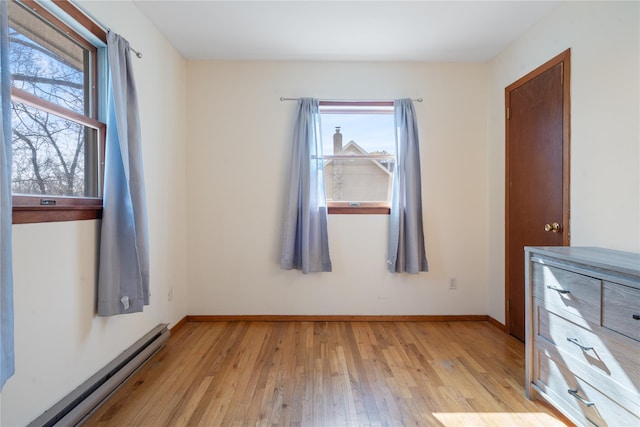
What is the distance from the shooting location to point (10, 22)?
1.33 m

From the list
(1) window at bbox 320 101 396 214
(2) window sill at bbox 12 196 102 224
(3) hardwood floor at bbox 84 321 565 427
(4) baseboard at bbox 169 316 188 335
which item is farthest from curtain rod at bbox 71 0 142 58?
(4) baseboard at bbox 169 316 188 335

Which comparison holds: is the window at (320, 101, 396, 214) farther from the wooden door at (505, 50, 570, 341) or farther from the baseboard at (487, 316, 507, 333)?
the baseboard at (487, 316, 507, 333)

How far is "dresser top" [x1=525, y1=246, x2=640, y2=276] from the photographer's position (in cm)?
128

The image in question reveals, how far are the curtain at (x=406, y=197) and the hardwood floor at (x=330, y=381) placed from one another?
64 cm

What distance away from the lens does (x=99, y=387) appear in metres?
1.70

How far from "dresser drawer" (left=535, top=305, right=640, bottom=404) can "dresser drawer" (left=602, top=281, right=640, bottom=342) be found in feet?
0.13

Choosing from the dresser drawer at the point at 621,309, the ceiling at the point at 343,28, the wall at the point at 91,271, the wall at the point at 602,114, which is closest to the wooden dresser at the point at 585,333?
the dresser drawer at the point at 621,309

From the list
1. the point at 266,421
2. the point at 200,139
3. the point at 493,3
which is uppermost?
the point at 493,3

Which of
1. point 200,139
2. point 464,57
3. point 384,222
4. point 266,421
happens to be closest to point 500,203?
point 384,222

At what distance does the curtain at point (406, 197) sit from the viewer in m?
2.87

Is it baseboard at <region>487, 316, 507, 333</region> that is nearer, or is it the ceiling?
the ceiling

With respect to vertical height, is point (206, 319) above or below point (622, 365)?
below

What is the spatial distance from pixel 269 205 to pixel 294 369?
148cm

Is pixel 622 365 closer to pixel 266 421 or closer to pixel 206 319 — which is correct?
pixel 266 421
